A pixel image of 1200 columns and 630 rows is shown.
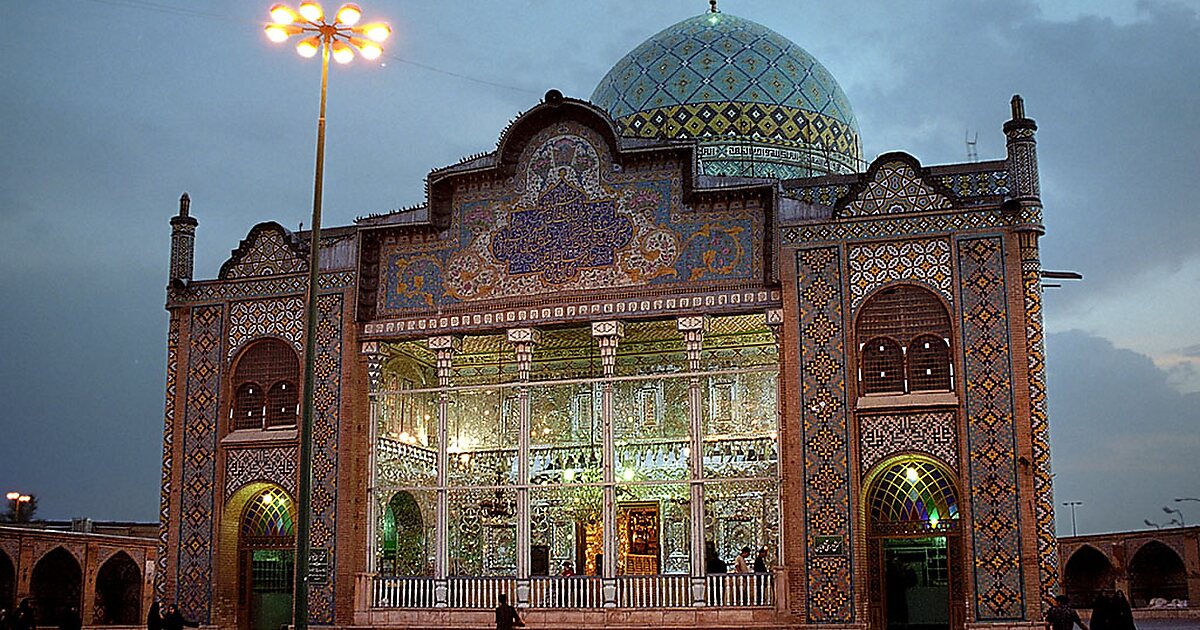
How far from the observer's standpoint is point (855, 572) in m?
20.3

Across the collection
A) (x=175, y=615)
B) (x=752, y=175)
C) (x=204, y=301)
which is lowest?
(x=175, y=615)

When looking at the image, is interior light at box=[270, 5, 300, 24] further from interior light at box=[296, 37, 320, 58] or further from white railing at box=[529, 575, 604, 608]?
white railing at box=[529, 575, 604, 608]

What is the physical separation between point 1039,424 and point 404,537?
12.9 meters

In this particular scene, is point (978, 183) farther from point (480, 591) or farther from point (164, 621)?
point (164, 621)

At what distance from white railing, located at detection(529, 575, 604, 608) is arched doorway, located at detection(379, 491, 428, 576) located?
4.83m

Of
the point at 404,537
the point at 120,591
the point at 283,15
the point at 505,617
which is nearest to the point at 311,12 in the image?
the point at 283,15

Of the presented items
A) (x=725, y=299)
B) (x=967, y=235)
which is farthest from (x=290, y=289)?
(x=967, y=235)

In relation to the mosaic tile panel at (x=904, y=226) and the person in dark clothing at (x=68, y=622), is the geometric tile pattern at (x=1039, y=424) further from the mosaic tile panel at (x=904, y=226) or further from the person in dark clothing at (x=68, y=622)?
the person in dark clothing at (x=68, y=622)

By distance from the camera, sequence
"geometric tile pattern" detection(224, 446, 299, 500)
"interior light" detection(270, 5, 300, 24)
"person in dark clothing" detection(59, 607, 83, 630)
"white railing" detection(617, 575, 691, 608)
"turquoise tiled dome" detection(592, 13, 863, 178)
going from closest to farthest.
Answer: "interior light" detection(270, 5, 300, 24)
"white railing" detection(617, 575, 691, 608)
"person in dark clothing" detection(59, 607, 83, 630)
"geometric tile pattern" detection(224, 446, 299, 500)
"turquoise tiled dome" detection(592, 13, 863, 178)

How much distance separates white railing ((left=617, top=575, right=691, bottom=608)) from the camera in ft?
70.4

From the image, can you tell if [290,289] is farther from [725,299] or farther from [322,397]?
[725,299]

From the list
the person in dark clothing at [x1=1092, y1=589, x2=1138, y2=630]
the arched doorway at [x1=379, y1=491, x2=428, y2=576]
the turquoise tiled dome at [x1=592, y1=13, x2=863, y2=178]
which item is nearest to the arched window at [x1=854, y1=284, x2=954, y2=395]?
the person in dark clothing at [x1=1092, y1=589, x2=1138, y2=630]

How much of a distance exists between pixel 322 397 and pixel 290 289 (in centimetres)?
222

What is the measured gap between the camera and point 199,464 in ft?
80.6
